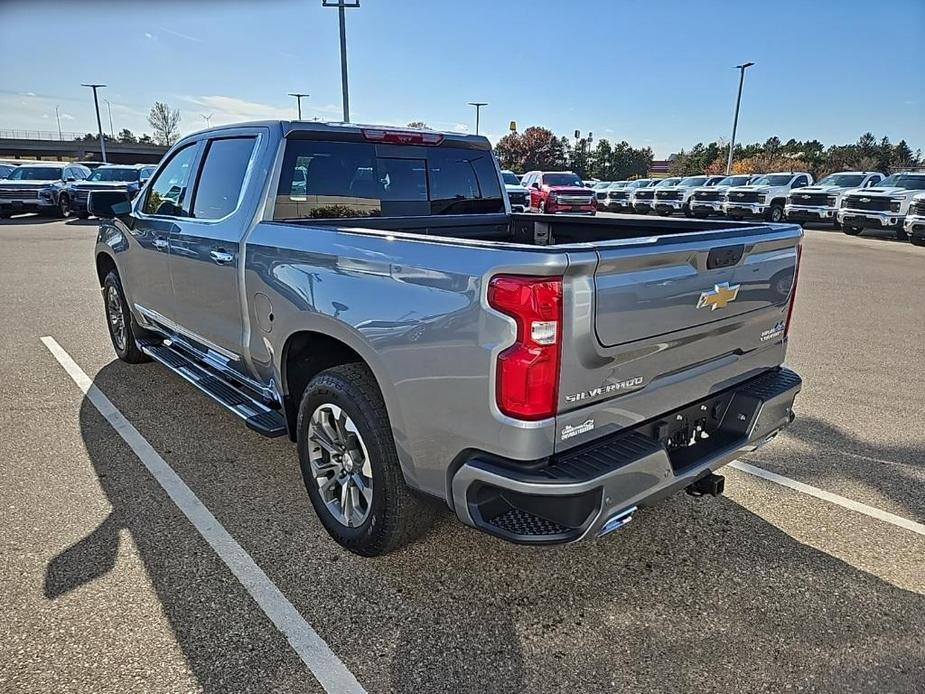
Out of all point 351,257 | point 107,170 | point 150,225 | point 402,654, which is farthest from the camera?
point 107,170

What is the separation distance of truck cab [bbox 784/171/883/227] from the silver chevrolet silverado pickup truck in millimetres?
21264

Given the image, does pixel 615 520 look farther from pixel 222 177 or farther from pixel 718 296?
pixel 222 177

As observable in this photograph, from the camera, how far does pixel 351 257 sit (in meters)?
2.72

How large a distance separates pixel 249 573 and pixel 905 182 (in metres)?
21.9

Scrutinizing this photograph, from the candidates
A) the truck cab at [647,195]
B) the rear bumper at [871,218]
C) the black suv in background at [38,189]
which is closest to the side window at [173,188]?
the rear bumper at [871,218]

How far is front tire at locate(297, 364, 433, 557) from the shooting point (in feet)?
8.95

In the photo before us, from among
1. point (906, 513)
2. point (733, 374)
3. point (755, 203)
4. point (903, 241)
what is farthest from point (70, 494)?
point (755, 203)

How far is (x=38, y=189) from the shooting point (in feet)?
69.5

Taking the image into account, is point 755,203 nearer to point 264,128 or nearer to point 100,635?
point 264,128

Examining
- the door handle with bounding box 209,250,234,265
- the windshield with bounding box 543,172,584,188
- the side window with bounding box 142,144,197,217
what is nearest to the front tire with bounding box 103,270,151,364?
the side window with bounding box 142,144,197,217

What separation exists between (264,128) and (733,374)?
2784 mm

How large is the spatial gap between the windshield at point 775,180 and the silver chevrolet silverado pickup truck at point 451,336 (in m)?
23.3

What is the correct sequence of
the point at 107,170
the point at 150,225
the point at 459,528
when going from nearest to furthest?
the point at 459,528 → the point at 150,225 → the point at 107,170

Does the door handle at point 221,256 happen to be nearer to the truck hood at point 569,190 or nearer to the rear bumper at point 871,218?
the rear bumper at point 871,218
